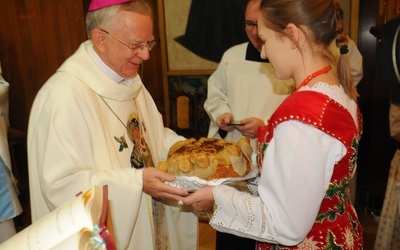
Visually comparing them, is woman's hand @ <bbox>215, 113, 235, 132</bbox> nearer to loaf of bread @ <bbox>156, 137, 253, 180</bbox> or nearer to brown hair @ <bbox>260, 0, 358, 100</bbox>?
loaf of bread @ <bbox>156, 137, 253, 180</bbox>

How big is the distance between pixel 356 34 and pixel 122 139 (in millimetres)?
2876

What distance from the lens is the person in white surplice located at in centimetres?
158

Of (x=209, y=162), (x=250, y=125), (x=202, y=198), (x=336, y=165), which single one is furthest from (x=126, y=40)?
(x=336, y=165)

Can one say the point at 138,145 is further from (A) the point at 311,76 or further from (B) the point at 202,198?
(A) the point at 311,76

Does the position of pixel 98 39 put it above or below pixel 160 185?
above

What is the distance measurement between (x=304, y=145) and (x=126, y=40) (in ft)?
3.22

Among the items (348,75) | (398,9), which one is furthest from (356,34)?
(348,75)

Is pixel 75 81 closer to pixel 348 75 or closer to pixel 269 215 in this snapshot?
pixel 269 215

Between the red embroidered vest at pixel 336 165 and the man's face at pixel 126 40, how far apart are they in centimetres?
75

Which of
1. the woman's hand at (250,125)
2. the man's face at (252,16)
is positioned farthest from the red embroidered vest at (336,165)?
the man's face at (252,16)

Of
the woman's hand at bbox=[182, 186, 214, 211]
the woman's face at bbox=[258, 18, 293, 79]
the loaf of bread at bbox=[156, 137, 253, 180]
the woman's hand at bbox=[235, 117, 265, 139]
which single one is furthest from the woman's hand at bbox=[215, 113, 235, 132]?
the woman's face at bbox=[258, 18, 293, 79]

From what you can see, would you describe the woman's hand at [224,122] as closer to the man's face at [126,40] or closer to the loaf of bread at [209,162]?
the loaf of bread at [209,162]

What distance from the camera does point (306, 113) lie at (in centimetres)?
119

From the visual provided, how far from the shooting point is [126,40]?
1.74 meters
